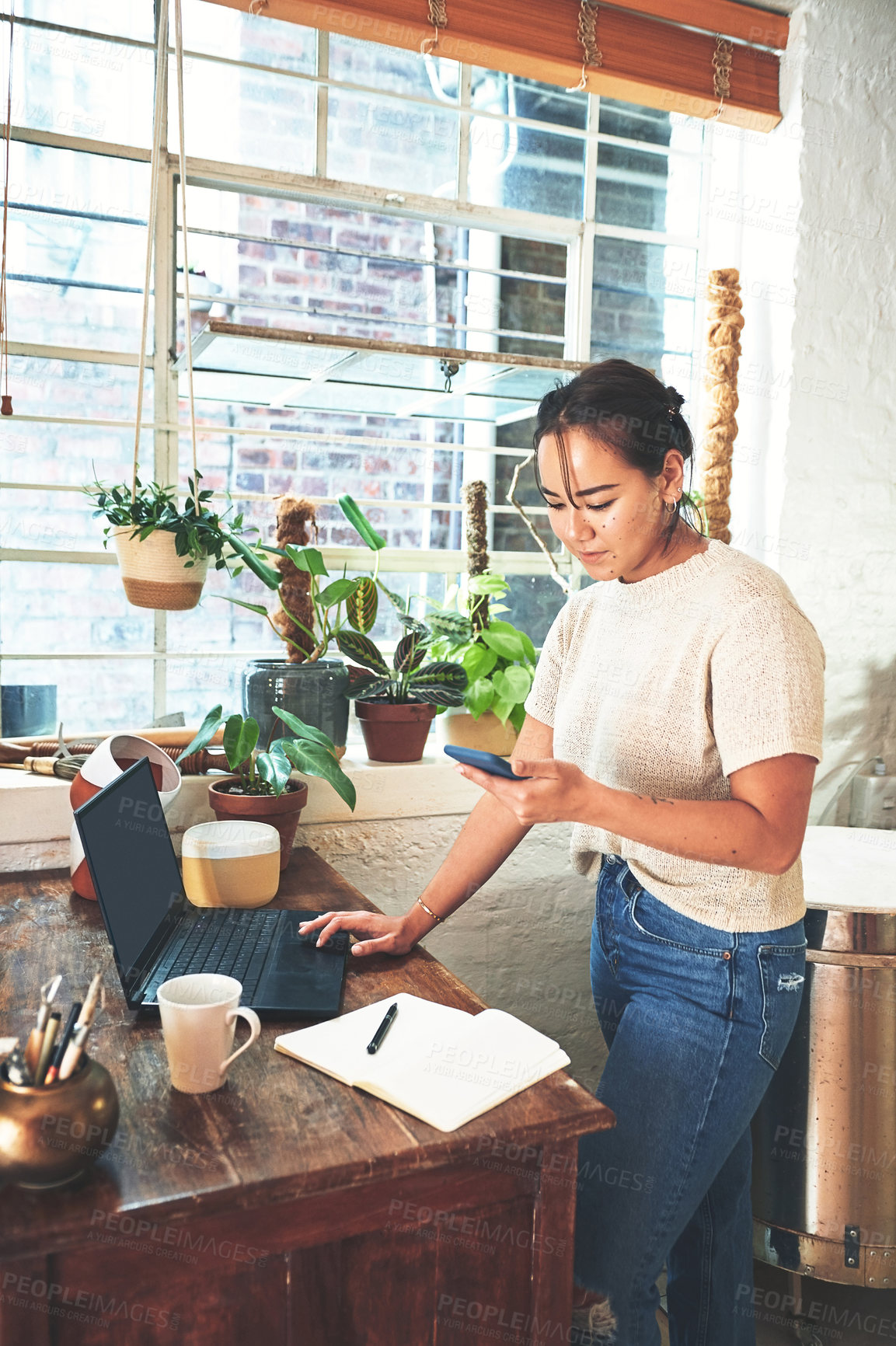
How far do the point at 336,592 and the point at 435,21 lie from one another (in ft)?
4.33

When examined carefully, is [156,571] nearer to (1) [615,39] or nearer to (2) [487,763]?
(2) [487,763]

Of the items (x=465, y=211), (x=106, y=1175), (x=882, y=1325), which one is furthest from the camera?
(x=465, y=211)

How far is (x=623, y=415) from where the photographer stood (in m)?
1.38

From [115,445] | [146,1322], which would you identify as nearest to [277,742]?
[115,445]

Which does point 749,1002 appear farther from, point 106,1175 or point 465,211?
point 465,211

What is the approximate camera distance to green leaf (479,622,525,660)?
2.30 m

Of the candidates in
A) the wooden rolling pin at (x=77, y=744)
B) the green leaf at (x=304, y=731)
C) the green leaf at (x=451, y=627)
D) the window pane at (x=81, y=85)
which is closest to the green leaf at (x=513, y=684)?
the green leaf at (x=451, y=627)

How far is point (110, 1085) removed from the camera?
98 cm

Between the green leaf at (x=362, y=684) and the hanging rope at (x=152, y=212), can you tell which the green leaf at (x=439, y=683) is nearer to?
the green leaf at (x=362, y=684)

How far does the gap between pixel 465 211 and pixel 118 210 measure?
0.85 m

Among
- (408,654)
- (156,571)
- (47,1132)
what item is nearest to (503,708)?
(408,654)

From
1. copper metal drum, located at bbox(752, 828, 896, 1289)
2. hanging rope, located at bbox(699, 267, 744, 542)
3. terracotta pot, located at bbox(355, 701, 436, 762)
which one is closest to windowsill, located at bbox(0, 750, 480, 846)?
terracotta pot, located at bbox(355, 701, 436, 762)

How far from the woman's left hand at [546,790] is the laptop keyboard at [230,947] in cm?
43

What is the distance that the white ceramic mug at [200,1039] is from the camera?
1.08 metres
